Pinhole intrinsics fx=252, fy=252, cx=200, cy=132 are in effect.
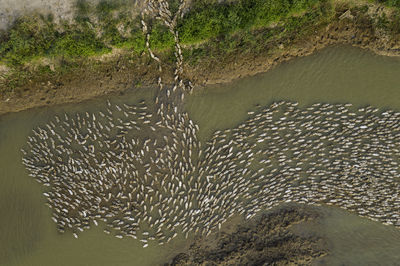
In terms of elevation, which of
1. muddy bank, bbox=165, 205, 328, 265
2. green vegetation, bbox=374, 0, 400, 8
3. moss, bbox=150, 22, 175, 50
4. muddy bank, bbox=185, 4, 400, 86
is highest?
moss, bbox=150, 22, 175, 50

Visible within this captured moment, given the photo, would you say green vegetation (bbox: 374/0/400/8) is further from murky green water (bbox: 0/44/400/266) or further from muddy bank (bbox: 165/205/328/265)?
muddy bank (bbox: 165/205/328/265)

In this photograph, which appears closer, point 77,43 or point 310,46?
point 77,43

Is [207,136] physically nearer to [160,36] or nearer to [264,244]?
[160,36]

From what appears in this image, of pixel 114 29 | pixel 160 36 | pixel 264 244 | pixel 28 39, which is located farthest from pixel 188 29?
pixel 264 244

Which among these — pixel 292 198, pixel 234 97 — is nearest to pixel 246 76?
pixel 234 97

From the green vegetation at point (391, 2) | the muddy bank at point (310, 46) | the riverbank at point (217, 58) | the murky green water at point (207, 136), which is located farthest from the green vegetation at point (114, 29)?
the green vegetation at point (391, 2)

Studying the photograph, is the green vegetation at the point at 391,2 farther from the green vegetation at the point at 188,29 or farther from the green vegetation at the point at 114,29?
the green vegetation at the point at 114,29

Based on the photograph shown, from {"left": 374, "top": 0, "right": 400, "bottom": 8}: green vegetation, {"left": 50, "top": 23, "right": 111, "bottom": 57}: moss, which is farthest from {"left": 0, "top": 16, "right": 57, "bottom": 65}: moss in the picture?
{"left": 374, "top": 0, "right": 400, "bottom": 8}: green vegetation
